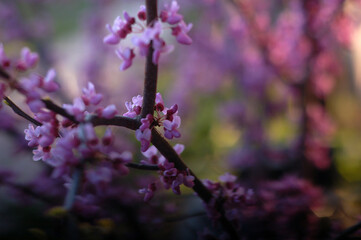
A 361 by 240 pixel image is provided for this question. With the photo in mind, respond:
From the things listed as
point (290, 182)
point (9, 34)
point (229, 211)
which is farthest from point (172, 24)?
point (9, 34)

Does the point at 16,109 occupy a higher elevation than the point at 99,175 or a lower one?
higher

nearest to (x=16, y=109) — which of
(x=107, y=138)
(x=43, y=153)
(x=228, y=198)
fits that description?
(x=43, y=153)

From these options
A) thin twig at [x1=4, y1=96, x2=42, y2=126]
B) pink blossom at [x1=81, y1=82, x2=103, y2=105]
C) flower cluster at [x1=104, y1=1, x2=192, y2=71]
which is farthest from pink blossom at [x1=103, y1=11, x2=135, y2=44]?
thin twig at [x1=4, y1=96, x2=42, y2=126]

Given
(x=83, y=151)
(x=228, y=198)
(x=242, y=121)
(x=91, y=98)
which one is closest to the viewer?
(x=83, y=151)

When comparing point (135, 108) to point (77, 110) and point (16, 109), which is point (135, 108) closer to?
point (77, 110)

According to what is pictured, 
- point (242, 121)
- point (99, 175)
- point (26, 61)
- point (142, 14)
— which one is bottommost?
point (99, 175)

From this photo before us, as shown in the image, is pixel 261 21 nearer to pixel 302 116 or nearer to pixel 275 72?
pixel 275 72

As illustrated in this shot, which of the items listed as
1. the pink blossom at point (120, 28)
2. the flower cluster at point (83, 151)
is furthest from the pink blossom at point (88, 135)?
the pink blossom at point (120, 28)
